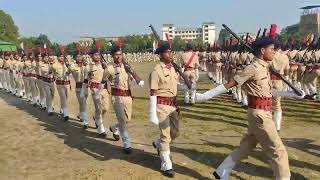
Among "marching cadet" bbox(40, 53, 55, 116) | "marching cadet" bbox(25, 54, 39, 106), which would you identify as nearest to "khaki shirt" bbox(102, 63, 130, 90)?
"marching cadet" bbox(40, 53, 55, 116)

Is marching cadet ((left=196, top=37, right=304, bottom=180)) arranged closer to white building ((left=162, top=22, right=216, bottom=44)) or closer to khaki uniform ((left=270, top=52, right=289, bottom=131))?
khaki uniform ((left=270, top=52, right=289, bottom=131))

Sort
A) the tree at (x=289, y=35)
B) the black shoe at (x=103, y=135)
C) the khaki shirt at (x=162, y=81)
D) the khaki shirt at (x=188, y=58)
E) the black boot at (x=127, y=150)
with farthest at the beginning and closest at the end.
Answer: the tree at (x=289, y=35)
the khaki shirt at (x=188, y=58)
the black shoe at (x=103, y=135)
the black boot at (x=127, y=150)
the khaki shirt at (x=162, y=81)

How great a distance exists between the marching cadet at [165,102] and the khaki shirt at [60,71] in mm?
6982

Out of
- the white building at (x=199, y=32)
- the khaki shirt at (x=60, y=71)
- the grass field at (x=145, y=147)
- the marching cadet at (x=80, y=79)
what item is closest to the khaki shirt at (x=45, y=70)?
the khaki shirt at (x=60, y=71)

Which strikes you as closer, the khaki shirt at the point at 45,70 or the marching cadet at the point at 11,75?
the khaki shirt at the point at 45,70

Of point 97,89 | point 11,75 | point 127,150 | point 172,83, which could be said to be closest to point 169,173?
point 172,83

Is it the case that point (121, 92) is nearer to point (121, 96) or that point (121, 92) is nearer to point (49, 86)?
point (121, 96)

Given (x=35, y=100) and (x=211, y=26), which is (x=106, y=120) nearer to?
(x=35, y=100)

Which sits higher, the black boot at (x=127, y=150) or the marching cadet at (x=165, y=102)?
the marching cadet at (x=165, y=102)

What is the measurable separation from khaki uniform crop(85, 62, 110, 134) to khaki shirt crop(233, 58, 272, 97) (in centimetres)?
510

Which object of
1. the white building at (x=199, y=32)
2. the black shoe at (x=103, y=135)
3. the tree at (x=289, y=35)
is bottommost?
the black shoe at (x=103, y=135)

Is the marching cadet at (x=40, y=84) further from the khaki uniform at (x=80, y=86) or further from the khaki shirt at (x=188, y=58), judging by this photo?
the khaki shirt at (x=188, y=58)

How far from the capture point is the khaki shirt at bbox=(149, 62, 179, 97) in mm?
8070

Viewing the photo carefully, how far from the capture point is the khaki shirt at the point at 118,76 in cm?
998
